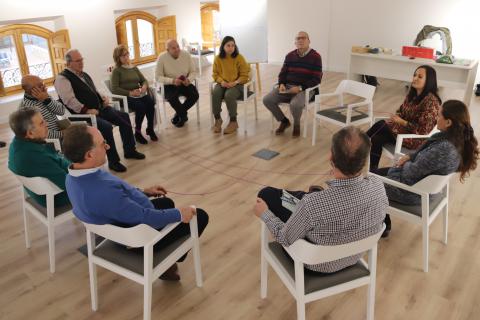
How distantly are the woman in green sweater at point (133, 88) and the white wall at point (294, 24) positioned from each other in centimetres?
446

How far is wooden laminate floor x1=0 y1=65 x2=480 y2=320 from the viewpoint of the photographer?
2371mm

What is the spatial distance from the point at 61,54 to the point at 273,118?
11.6ft

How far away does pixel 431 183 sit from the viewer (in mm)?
2451

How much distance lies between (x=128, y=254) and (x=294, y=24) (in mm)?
7205

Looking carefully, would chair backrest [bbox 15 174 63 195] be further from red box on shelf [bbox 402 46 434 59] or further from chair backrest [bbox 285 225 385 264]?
red box on shelf [bbox 402 46 434 59]

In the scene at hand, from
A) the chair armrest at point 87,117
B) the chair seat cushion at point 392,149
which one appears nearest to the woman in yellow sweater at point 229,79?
the chair armrest at point 87,117

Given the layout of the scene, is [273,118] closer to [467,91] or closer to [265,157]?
[265,157]

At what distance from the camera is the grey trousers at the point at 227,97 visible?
5.05 meters

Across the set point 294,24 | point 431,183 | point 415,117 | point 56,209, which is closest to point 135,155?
point 56,209

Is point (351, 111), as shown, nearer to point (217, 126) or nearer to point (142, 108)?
point (217, 126)

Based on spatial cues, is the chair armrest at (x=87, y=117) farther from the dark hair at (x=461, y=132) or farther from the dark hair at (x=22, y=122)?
the dark hair at (x=461, y=132)

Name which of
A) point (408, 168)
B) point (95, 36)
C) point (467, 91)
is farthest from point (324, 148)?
point (95, 36)


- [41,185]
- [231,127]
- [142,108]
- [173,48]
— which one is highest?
[173,48]

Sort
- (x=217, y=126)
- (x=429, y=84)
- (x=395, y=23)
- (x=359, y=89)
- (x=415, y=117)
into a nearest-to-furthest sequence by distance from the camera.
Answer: (x=429, y=84) < (x=415, y=117) < (x=359, y=89) < (x=217, y=126) < (x=395, y=23)
